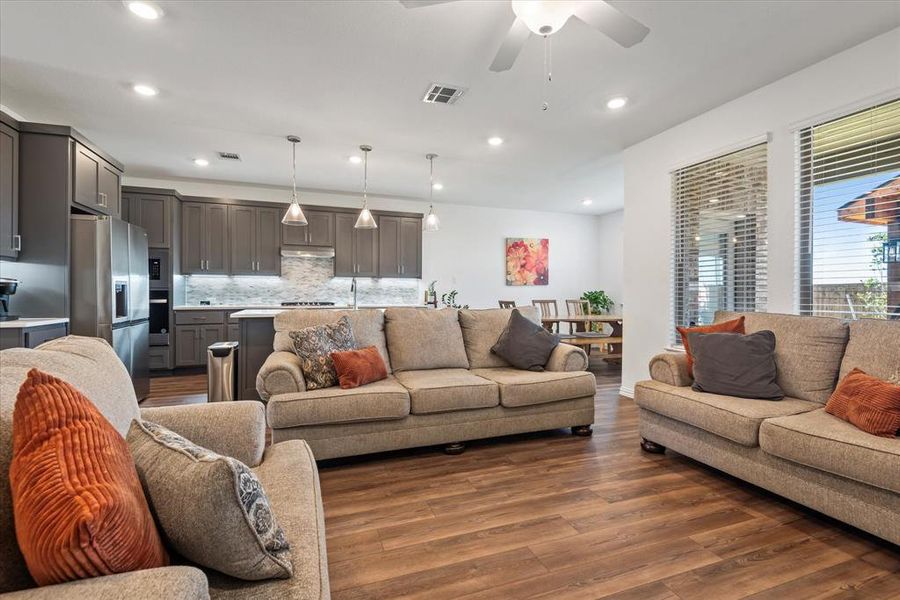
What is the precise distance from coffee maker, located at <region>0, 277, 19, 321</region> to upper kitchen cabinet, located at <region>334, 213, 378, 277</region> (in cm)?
377

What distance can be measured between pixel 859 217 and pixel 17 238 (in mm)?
6142

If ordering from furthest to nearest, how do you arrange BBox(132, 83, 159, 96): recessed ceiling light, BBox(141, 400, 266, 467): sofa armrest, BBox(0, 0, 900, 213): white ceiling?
BBox(132, 83, 159, 96): recessed ceiling light, BBox(0, 0, 900, 213): white ceiling, BBox(141, 400, 266, 467): sofa armrest

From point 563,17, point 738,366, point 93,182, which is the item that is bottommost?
point 738,366

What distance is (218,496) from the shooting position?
0.86 metres

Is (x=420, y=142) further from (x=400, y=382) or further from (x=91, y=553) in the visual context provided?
(x=91, y=553)

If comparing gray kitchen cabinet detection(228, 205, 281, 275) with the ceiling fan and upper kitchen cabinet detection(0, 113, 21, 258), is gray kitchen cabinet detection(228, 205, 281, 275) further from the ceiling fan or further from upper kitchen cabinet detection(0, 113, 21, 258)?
the ceiling fan

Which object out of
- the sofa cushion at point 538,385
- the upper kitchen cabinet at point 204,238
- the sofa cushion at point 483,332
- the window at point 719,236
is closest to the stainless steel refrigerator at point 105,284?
the upper kitchen cabinet at point 204,238

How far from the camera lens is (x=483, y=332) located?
3.69 m

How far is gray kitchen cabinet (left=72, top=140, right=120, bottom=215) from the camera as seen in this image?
3.62m

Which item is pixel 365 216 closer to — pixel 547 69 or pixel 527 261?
pixel 547 69

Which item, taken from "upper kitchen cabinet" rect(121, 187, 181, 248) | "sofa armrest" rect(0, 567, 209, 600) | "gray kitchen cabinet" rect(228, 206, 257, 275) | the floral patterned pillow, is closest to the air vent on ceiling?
the floral patterned pillow

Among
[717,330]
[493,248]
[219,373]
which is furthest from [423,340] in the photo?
[493,248]

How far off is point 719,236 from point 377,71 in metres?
3.14

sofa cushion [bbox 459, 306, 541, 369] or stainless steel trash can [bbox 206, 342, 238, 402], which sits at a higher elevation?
sofa cushion [bbox 459, 306, 541, 369]
